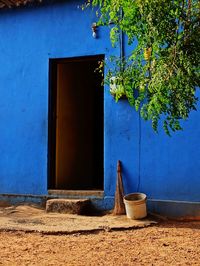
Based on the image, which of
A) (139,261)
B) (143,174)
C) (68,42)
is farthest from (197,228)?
(68,42)

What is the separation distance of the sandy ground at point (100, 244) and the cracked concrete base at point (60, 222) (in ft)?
0.05

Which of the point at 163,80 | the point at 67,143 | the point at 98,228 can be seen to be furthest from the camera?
the point at 67,143

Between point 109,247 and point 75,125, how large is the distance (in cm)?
452

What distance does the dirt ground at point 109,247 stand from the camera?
15.0ft

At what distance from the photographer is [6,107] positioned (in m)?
8.43

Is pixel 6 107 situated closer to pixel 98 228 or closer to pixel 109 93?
pixel 109 93

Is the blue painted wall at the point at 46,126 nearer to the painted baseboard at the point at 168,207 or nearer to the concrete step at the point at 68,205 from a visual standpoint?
the painted baseboard at the point at 168,207

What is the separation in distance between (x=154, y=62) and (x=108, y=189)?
408 cm

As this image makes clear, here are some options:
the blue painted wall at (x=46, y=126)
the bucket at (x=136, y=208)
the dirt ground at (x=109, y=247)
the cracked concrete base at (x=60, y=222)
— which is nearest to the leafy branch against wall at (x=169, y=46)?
the dirt ground at (x=109, y=247)

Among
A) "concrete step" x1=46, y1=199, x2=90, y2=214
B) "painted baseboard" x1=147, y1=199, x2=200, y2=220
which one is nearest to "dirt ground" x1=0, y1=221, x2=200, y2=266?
"painted baseboard" x1=147, y1=199, x2=200, y2=220

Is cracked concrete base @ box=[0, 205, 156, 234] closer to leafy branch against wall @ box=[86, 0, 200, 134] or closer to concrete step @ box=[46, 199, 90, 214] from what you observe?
concrete step @ box=[46, 199, 90, 214]

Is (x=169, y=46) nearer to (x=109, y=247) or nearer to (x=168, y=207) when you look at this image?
(x=109, y=247)

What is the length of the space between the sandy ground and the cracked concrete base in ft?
0.05

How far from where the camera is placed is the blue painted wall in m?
6.93
